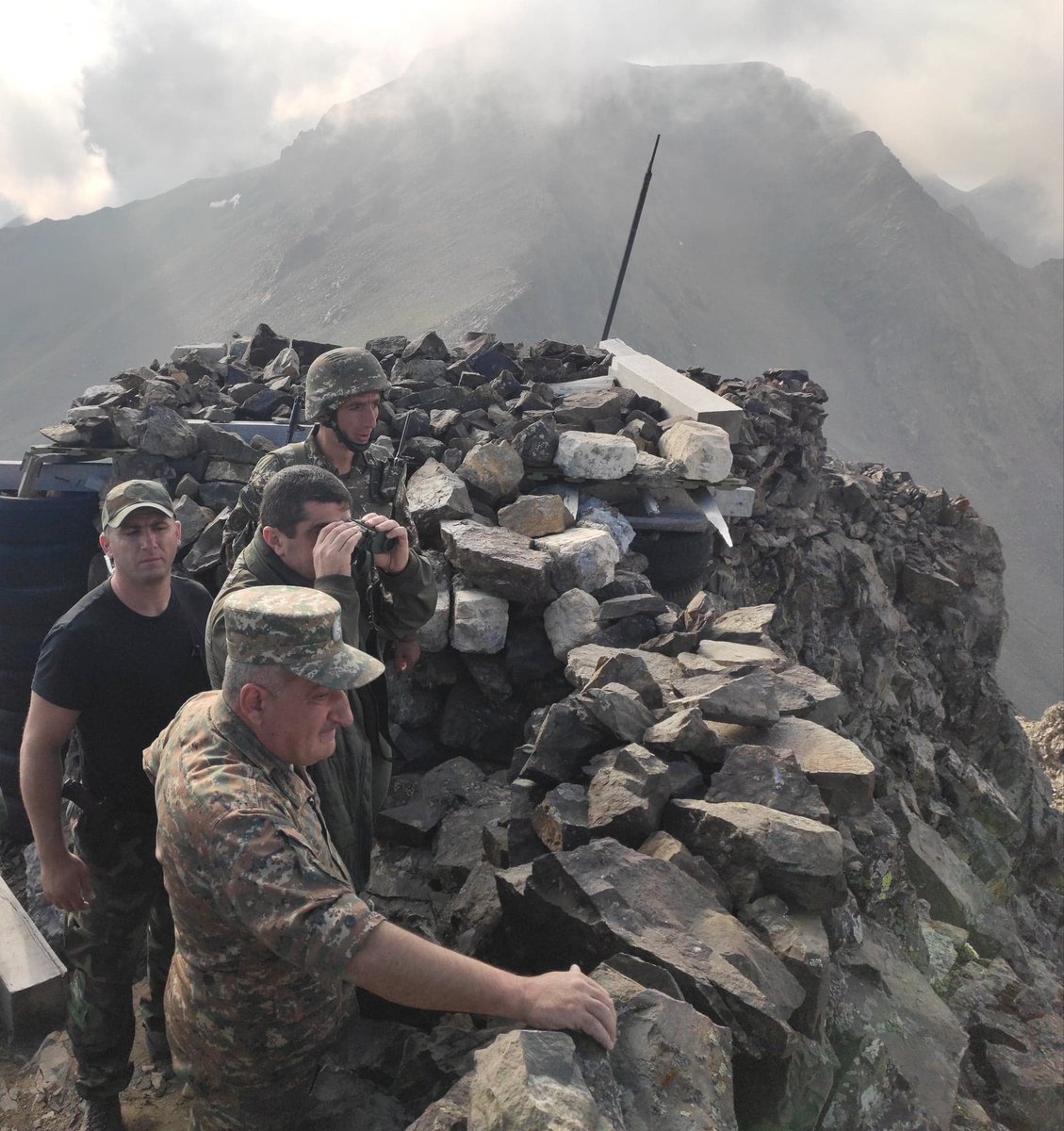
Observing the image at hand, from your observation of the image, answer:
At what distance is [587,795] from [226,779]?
1855mm

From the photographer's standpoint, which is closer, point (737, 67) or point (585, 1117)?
point (585, 1117)

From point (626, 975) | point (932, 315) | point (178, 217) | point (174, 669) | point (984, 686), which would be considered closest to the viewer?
point (626, 975)

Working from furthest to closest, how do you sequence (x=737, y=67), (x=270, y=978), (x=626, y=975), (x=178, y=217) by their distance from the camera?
(x=737, y=67) < (x=178, y=217) < (x=626, y=975) < (x=270, y=978)

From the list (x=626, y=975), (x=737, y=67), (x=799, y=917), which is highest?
(x=737, y=67)

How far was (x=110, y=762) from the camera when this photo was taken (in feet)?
10.3

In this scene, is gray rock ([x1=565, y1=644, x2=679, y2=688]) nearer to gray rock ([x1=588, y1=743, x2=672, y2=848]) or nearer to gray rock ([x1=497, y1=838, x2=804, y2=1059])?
gray rock ([x1=588, y1=743, x2=672, y2=848])

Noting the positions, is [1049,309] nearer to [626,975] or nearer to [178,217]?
[178,217]

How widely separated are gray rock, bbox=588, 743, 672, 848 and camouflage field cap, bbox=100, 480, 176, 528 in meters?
2.03

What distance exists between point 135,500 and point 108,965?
1.80 meters

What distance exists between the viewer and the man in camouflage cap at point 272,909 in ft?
5.80

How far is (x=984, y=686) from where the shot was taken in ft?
47.9

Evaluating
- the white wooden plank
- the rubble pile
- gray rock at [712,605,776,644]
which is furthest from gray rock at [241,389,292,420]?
gray rock at [712,605,776,644]

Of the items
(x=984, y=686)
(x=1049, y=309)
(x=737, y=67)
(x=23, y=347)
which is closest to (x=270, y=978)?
(x=984, y=686)

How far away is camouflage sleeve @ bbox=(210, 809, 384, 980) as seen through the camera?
1.73 meters
